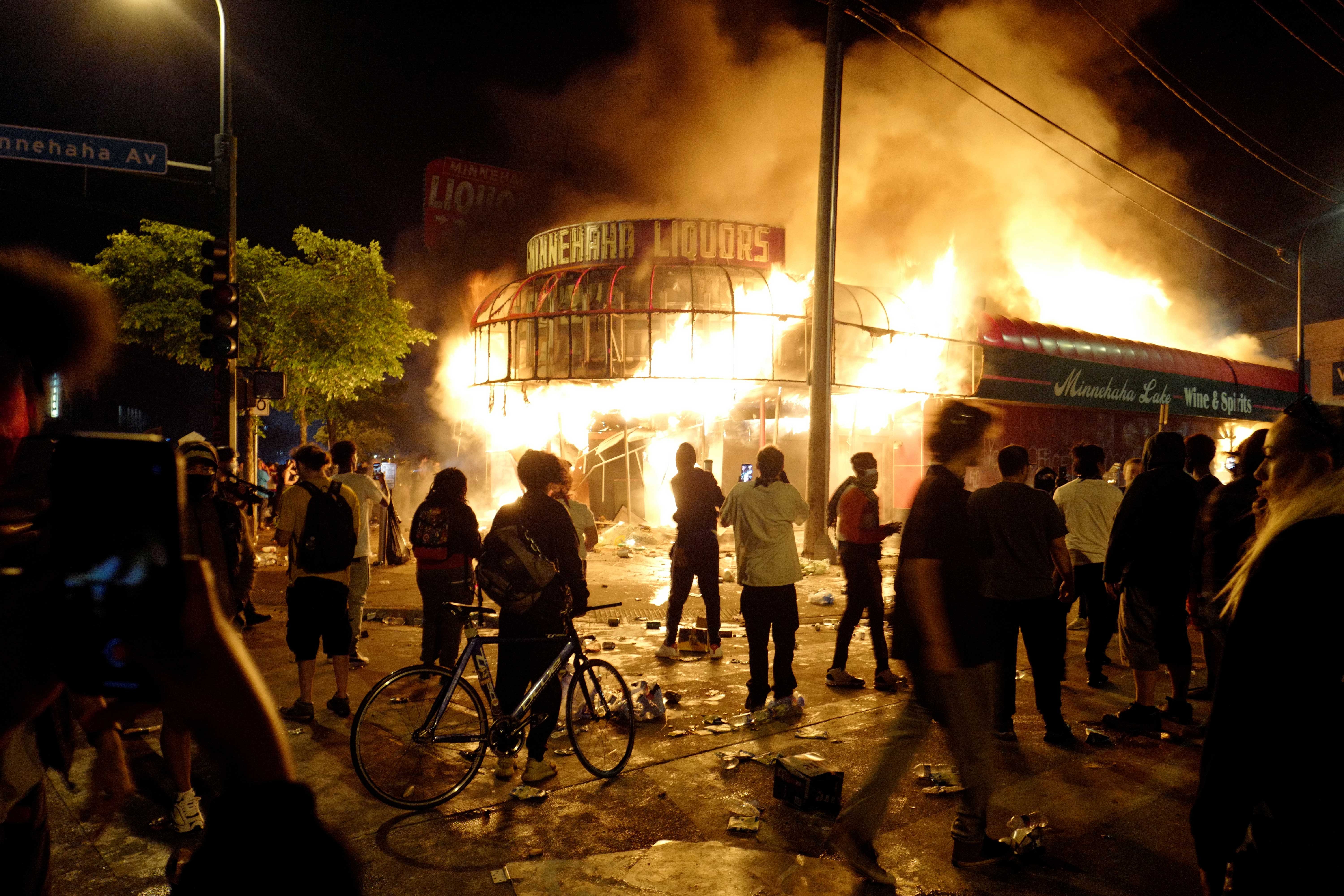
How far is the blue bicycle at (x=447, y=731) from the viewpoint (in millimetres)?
4707

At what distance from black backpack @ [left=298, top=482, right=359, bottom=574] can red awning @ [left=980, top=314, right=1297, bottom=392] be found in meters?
18.5

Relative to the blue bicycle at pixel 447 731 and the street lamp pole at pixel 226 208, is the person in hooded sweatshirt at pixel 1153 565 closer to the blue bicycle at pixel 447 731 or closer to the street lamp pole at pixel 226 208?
the blue bicycle at pixel 447 731

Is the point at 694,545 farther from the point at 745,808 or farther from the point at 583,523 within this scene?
the point at 745,808

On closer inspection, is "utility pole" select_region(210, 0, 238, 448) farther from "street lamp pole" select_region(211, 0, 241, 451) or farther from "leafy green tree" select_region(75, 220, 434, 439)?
"leafy green tree" select_region(75, 220, 434, 439)

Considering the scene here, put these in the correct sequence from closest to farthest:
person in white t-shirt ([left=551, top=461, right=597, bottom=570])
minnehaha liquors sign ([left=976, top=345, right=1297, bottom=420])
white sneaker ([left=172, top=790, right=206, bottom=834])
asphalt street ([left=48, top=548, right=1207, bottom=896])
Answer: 1. asphalt street ([left=48, top=548, right=1207, bottom=896])
2. white sneaker ([left=172, top=790, right=206, bottom=834])
3. person in white t-shirt ([left=551, top=461, right=597, bottom=570])
4. minnehaha liquors sign ([left=976, top=345, right=1297, bottom=420])

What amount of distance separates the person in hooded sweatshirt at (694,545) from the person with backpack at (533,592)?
3.12 m

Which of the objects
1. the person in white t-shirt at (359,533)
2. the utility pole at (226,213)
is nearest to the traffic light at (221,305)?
the utility pole at (226,213)

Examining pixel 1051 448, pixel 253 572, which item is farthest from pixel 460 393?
pixel 253 572

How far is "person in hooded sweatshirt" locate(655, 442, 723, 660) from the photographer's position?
830cm

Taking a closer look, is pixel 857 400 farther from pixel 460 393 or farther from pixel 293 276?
pixel 293 276

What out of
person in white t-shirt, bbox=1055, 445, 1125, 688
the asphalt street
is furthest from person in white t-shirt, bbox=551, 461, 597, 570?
person in white t-shirt, bbox=1055, 445, 1125, 688

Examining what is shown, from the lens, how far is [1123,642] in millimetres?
6207

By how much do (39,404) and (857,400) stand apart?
19.3 meters

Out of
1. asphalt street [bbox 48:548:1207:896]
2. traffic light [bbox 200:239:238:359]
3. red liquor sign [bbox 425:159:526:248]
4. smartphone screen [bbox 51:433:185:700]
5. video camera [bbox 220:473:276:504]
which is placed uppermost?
red liquor sign [bbox 425:159:526:248]
